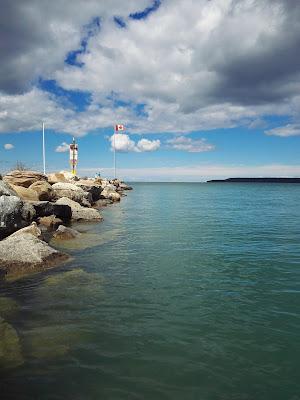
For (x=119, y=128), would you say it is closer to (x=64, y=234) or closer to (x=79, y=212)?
(x=79, y=212)

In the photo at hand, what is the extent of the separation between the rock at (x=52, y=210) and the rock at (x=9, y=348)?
1549 cm

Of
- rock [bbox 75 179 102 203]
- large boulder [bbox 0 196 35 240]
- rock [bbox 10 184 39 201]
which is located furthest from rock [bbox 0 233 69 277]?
rock [bbox 75 179 102 203]

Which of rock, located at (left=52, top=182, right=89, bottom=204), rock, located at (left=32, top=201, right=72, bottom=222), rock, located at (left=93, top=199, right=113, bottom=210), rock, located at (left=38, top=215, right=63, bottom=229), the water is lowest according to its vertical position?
the water

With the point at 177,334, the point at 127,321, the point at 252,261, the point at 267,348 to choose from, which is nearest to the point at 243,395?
the point at 267,348

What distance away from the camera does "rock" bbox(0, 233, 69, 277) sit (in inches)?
496

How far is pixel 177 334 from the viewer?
7973mm

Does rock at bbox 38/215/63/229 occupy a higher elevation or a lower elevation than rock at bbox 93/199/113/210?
higher

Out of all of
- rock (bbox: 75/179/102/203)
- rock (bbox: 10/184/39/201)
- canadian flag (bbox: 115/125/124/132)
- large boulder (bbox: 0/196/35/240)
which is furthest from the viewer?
canadian flag (bbox: 115/125/124/132)

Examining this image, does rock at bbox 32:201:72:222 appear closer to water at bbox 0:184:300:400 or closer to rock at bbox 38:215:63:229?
rock at bbox 38:215:63:229

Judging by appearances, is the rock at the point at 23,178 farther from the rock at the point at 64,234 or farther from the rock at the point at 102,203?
the rock at the point at 102,203

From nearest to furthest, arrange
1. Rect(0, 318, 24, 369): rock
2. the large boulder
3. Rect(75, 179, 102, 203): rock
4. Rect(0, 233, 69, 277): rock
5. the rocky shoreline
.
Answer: Rect(0, 318, 24, 369): rock, Rect(0, 233, 69, 277): rock, the rocky shoreline, the large boulder, Rect(75, 179, 102, 203): rock

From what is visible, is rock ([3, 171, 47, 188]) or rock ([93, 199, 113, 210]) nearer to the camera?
rock ([3, 171, 47, 188])

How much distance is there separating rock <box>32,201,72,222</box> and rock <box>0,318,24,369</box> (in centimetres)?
1549

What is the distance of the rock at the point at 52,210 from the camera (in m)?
23.3
